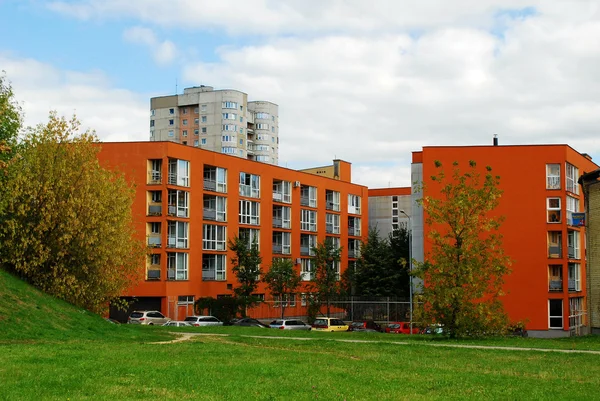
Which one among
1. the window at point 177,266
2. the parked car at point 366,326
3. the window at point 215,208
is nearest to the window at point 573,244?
the parked car at point 366,326

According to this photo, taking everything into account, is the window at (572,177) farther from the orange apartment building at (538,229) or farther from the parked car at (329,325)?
the parked car at (329,325)

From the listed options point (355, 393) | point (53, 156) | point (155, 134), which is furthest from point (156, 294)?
point (155, 134)

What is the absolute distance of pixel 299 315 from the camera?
72.2 meters

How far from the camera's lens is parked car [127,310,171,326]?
55.2 meters

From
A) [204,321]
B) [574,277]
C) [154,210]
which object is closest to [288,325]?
[204,321]

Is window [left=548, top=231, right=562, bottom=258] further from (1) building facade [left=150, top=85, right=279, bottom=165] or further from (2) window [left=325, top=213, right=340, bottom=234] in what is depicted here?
(1) building facade [left=150, top=85, right=279, bottom=165]

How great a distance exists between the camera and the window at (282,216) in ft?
247

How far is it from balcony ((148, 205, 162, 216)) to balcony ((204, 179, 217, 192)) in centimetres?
569

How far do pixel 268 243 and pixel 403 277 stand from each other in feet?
43.6

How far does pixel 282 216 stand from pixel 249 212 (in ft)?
18.8

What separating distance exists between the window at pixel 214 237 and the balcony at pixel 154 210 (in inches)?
208

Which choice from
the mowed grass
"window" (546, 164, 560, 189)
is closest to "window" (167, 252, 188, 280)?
"window" (546, 164, 560, 189)

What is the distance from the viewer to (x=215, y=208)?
6619cm

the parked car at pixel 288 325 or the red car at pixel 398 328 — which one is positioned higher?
the parked car at pixel 288 325
